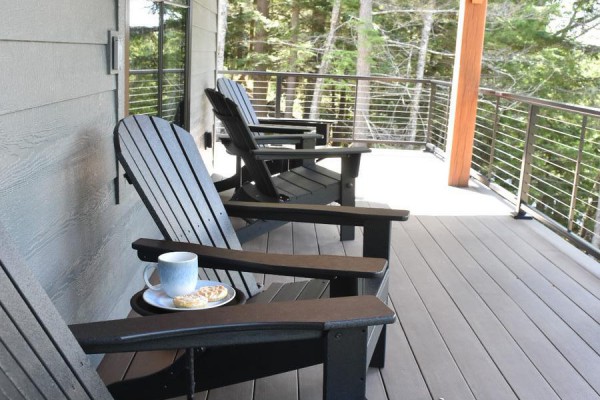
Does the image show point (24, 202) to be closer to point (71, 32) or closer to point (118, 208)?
point (71, 32)

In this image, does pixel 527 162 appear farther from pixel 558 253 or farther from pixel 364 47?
pixel 364 47

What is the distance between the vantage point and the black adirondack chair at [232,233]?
6.47 ft

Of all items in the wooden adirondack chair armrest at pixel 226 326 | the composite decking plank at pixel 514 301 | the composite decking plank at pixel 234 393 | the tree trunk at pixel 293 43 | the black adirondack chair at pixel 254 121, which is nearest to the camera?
the wooden adirondack chair armrest at pixel 226 326

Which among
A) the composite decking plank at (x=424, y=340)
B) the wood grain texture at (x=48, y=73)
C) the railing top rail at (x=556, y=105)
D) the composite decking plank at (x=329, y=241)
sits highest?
the wood grain texture at (x=48, y=73)

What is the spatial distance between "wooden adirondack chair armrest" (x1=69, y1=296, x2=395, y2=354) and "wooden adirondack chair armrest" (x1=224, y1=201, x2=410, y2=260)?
42.2 inches

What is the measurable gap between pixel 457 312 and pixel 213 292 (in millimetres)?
1642

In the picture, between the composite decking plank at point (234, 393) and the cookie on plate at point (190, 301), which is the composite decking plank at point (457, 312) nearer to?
the composite decking plank at point (234, 393)

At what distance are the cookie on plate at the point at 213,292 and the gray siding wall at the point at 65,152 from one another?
0.39 meters

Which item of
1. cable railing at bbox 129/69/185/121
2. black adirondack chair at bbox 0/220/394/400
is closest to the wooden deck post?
cable railing at bbox 129/69/185/121

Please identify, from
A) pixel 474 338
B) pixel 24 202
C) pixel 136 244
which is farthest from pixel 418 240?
pixel 24 202

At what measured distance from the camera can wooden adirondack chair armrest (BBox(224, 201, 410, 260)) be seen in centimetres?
257

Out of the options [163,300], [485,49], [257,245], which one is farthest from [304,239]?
[485,49]

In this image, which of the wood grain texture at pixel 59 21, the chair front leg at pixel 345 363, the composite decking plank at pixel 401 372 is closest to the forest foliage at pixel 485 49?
the composite decking plank at pixel 401 372

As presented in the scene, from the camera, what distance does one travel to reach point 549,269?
3.99m
